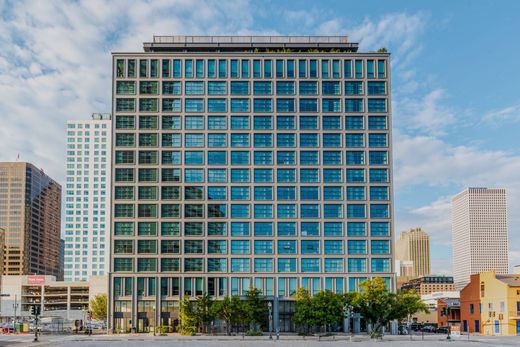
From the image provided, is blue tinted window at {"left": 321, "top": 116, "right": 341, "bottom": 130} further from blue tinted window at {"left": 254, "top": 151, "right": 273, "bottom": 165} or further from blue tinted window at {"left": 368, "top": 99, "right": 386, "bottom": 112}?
blue tinted window at {"left": 254, "top": 151, "right": 273, "bottom": 165}

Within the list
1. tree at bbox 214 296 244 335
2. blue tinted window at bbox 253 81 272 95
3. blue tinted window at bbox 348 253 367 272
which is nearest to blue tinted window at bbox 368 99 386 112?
blue tinted window at bbox 253 81 272 95

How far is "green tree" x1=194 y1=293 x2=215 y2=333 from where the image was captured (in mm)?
111812

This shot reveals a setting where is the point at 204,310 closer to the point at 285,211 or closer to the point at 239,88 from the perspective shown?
the point at 285,211

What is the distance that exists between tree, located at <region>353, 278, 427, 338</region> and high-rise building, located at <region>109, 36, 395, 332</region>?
25.0m

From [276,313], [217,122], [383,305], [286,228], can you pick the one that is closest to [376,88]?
[217,122]

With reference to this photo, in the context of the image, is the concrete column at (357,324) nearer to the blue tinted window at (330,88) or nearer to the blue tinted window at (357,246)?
the blue tinted window at (357,246)

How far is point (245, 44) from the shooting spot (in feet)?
435

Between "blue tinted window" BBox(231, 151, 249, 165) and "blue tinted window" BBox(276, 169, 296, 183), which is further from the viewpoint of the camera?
"blue tinted window" BBox(231, 151, 249, 165)

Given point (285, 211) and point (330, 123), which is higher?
point (330, 123)

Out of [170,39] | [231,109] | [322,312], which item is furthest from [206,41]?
[322,312]

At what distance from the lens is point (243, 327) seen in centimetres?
11225

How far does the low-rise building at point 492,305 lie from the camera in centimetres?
11181

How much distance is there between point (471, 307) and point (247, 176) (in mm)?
50824

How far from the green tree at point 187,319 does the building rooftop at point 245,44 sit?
5191 cm
